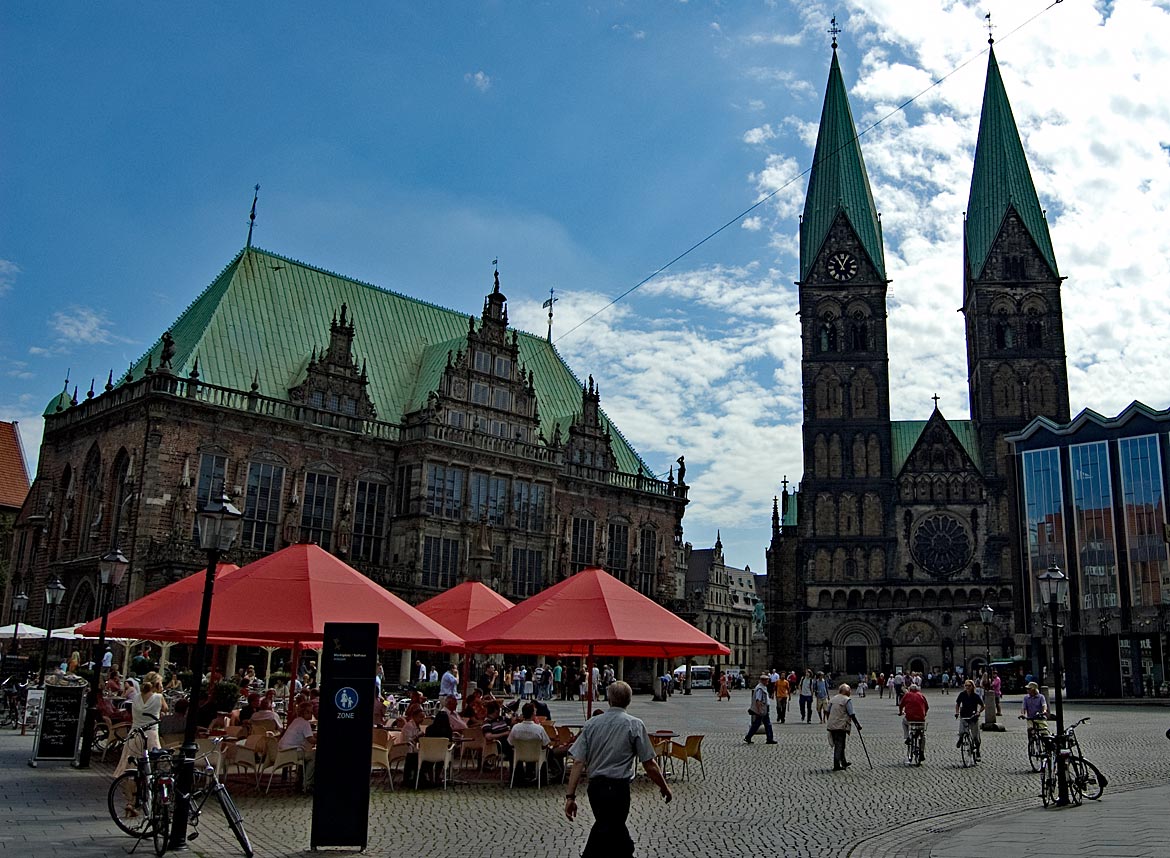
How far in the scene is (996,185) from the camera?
3511 inches

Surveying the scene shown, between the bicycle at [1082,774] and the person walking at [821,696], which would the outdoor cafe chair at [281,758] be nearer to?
the bicycle at [1082,774]

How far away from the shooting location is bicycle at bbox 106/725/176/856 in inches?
414

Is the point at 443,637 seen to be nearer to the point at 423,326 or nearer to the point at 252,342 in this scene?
the point at 252,342

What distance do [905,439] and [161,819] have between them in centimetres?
8297

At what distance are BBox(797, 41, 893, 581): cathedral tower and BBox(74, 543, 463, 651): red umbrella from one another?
7044 cm

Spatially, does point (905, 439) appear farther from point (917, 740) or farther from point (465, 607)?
point (465, 607)

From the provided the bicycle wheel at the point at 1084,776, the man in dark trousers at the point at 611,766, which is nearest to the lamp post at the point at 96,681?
the man in dark trousers at the point at 611,766

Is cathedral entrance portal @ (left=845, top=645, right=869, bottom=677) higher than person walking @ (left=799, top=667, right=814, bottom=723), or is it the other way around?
cathedral entrance portal @ (left=845, top=645, right=869, bottom=677)

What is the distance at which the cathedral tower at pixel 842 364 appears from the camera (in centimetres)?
8412

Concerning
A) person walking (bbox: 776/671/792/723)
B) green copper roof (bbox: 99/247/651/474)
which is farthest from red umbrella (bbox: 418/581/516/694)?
green copper roof (bbox: 99/247/651/474)

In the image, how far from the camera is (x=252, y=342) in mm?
46219

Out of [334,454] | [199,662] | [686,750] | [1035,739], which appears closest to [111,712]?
[199,662]

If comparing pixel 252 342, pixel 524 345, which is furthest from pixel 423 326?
pixel 252 342

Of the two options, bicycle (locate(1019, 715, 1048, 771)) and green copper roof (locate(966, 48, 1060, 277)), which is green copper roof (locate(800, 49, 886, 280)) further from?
bicycle (locate(1019, 715, 1048, 771))
